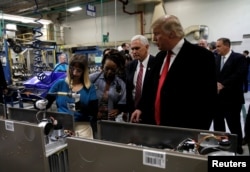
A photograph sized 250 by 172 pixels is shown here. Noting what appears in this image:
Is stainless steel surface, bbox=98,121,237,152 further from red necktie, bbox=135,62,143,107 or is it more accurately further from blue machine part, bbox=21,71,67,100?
blue machine part, bbox=21,71,67,100

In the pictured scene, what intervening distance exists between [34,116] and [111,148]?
3.07ft

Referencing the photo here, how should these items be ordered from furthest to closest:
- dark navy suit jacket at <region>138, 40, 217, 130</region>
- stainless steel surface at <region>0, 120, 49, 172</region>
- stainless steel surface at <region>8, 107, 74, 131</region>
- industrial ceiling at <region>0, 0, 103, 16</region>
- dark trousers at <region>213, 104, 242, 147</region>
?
industrial ceiling at <region>0, 0, 103, 16</region>, dark trousers at <region>213, 104, 242, 147</region>, dark navy suit jacket at <region>138, 40, 217, 130</region>, stainless steel surface at <region>8, 107, 74, 131</region>, stainless steel surface at <region>0, 120, 49, 172</region>

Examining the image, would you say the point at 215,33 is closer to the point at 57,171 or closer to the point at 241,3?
the point at 241,3

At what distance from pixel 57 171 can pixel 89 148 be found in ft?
1.34

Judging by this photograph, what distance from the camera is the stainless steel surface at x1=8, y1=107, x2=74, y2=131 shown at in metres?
1.34

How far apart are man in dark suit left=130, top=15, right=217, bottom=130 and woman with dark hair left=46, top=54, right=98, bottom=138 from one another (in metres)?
0.56

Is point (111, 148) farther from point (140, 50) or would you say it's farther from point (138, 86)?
point (140, 50)

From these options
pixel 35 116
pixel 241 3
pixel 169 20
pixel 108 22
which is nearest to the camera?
pixel 35 116

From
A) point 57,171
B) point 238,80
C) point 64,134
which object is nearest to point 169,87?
point 64,134

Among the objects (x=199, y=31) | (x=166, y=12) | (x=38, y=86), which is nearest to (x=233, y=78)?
(x=38, y=86)

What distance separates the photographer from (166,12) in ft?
28.8

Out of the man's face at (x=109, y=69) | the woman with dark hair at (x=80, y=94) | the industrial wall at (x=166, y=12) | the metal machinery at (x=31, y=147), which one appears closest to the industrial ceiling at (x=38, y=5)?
the industrial wall at (x=166, y=12)

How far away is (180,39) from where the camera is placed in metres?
1.64

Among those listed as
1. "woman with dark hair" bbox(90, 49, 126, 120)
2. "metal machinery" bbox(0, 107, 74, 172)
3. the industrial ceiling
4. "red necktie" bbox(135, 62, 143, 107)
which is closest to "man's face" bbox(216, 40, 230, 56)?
"red necktie" bbox(135, 62, 143, 107)
